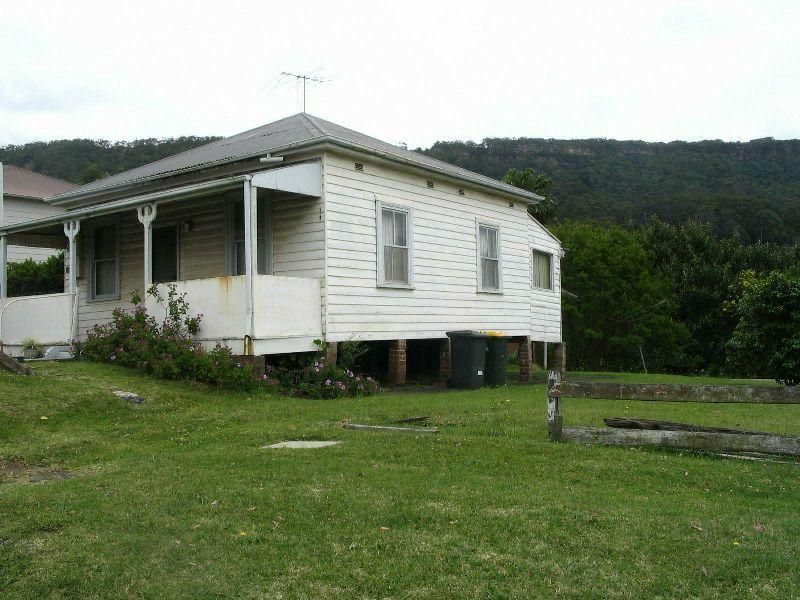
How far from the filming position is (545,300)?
23203 mm

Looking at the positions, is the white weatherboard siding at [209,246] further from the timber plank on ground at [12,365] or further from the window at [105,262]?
the timber plank on ground at [12,365]

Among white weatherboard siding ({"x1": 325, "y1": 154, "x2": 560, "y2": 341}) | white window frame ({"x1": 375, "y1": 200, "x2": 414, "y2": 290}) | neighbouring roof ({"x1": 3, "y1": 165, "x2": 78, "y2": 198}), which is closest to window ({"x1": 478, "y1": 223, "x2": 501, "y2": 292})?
white weatherboard siding ({"x1": 325, "y1": 154, "x2": 560, "y2": 341})

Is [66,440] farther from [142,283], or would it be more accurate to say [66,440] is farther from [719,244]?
[719,244]

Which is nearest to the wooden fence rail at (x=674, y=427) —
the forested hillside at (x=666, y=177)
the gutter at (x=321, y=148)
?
the gutter at (x=321, y=148)

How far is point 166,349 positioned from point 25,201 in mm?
19194

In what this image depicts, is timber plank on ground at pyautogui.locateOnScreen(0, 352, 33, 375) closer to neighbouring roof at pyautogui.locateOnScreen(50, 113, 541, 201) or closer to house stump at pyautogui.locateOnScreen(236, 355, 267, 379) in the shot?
house stump at pyautogui.locateOnScreen(236, 355, 267, 379)

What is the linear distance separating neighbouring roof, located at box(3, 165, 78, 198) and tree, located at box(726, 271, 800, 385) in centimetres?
2221

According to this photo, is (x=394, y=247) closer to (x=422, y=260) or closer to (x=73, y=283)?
(x=422, y=260)

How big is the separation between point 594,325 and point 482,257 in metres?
25.2

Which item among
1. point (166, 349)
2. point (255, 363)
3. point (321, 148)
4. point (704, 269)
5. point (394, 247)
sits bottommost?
point (255, 363)

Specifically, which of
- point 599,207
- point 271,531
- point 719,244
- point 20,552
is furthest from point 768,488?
point 599,207

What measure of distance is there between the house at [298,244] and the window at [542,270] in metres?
2.27

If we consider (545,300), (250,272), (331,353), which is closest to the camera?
(250,272)

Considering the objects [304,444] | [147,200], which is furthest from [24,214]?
[304,444]
